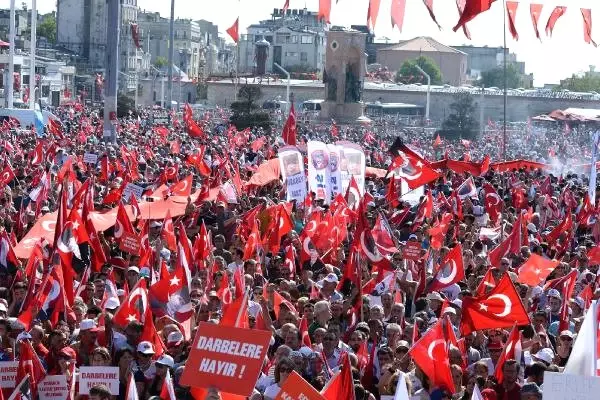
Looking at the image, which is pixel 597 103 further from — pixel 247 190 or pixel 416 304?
pixel 416 304

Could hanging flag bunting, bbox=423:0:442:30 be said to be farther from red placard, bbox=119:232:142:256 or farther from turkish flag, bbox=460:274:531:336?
turkish flag, bbox=460:274:531:336

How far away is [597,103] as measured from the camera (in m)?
101

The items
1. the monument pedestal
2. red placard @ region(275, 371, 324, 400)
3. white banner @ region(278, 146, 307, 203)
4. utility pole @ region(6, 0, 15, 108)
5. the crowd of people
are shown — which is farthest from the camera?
the monument pedestal

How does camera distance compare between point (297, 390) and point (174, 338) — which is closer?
point (297, 390)

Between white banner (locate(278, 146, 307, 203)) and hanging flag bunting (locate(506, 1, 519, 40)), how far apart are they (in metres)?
4.56

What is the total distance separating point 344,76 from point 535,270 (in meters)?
64.0

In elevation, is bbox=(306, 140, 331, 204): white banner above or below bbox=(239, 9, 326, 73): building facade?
below

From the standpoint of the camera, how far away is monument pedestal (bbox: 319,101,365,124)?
7812cm

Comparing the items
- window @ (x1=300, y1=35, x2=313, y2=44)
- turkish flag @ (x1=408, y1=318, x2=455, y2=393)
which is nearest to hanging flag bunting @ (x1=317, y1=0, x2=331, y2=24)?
turkish flag @ (x1=408, y1=318, x2=455, y2=393)

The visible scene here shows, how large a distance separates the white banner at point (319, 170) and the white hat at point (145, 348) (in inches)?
486

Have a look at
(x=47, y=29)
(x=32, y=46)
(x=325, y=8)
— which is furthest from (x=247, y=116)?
(x=47, y=29)

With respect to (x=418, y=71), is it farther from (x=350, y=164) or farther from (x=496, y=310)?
(x=496, y=310)

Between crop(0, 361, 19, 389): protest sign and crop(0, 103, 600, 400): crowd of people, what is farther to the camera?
crop(0, 103, 600, 400): crowd of people

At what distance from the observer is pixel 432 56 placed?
5320 inches
